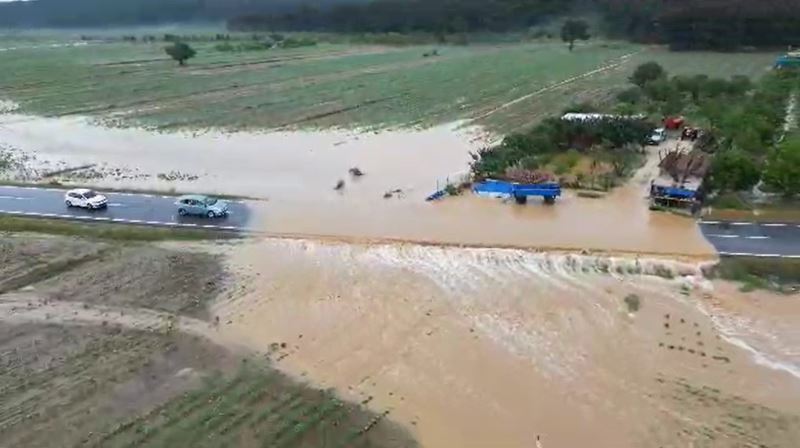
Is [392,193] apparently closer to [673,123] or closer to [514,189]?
[514,189]

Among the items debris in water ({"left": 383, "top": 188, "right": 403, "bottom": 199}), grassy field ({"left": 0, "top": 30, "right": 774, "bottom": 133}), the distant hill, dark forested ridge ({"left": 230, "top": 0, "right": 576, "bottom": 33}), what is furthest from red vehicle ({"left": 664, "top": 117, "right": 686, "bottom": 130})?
the distant hill

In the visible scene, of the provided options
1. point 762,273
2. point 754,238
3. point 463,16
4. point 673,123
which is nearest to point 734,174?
point 754,238

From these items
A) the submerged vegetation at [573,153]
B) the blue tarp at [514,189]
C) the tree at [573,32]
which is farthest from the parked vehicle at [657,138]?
the tree at [573,32]

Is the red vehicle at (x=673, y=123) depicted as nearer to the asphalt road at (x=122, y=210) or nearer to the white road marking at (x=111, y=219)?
the asphalt road at (x=122, y=210)

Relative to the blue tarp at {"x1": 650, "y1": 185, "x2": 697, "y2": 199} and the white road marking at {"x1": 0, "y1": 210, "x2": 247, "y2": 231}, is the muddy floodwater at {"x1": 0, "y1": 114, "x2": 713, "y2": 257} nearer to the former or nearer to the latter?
the blue tarp at {"x1": 650, "y1": 185, "x2": 697, "y2": 199}

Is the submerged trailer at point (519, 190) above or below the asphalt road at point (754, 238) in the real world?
above
